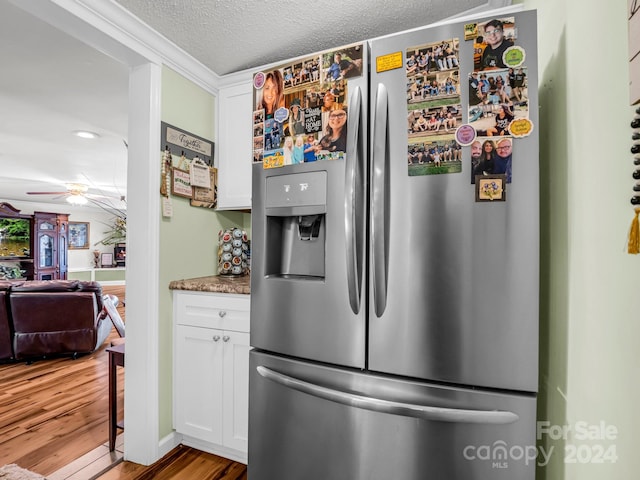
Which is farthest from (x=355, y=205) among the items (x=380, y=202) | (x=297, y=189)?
(x=297, y=189)

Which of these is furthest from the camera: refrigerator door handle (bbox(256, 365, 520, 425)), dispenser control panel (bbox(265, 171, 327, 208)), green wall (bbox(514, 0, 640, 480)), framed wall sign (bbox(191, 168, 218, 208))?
framed wall sign (bbox(191, 168, 218, 208))

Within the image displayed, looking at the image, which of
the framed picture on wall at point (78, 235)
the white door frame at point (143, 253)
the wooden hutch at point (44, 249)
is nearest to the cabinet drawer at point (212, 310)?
the white door frame at point (143, 253)

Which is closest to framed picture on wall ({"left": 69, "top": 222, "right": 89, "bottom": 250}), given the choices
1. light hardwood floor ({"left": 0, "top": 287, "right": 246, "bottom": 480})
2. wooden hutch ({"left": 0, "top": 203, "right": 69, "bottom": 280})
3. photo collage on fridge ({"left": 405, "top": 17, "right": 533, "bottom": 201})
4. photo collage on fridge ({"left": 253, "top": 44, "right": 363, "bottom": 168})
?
wooden hutch ({"left": 0, "top": 203, "right": 69, "bottom": 280})

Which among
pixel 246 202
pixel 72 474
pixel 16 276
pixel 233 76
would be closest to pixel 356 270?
pixel 246 202

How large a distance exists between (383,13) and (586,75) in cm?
115

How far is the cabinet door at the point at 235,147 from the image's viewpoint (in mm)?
2088

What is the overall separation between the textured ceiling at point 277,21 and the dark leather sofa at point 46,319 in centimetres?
297

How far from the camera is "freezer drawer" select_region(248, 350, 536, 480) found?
856 millimetres

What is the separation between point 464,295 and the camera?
0.89 meters

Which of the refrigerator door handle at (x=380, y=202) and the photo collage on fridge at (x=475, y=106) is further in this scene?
the refrigerator door handle at (x=380, y=202)

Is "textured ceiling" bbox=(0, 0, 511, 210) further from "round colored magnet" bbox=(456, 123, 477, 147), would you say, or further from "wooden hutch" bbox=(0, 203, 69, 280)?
"wooden hutch" bbox=(0, 203, 69, 280)

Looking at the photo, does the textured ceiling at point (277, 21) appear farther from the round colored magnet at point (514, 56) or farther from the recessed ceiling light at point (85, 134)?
the recessed ceiling light at point (85, 134)

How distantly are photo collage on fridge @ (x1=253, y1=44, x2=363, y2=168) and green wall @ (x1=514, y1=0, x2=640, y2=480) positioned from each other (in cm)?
59

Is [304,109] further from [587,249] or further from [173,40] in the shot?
[173,40]
